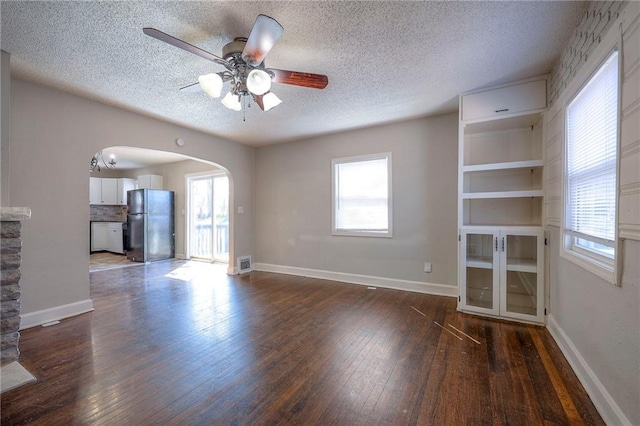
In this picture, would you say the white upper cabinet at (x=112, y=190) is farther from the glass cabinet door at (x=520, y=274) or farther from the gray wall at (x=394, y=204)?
the glass cabinet door at (x=520, y=274)

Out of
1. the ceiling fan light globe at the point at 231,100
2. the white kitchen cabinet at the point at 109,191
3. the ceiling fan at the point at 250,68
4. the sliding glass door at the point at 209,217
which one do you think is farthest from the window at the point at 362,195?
the white kitchen cabinet at the point at 109,191

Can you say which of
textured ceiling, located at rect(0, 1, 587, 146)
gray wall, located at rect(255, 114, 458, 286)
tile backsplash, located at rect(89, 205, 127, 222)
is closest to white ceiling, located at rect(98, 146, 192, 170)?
tile backsplash, located at rect(89, 205, 127, 222)

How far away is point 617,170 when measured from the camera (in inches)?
57.7

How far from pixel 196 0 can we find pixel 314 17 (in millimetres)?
749

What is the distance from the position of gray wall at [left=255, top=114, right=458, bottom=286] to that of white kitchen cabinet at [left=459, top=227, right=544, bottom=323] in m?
0.55

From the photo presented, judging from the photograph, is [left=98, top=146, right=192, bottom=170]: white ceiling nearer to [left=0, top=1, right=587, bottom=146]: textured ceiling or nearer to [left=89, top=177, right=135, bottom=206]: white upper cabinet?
[left=89, top=177, right=135, bottom=206]: white upper cabinet

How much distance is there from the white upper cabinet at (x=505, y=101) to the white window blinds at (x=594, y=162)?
571 millimetres

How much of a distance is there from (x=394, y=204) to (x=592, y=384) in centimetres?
268

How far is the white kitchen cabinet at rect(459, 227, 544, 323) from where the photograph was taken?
8.91ft

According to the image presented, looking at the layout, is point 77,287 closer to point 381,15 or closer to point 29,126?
point 29,126

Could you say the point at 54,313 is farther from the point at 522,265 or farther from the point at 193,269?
the point at 522,265

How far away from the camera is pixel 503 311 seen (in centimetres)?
282

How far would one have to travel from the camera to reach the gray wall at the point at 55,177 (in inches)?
105

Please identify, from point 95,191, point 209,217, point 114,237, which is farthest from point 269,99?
point 95,191
